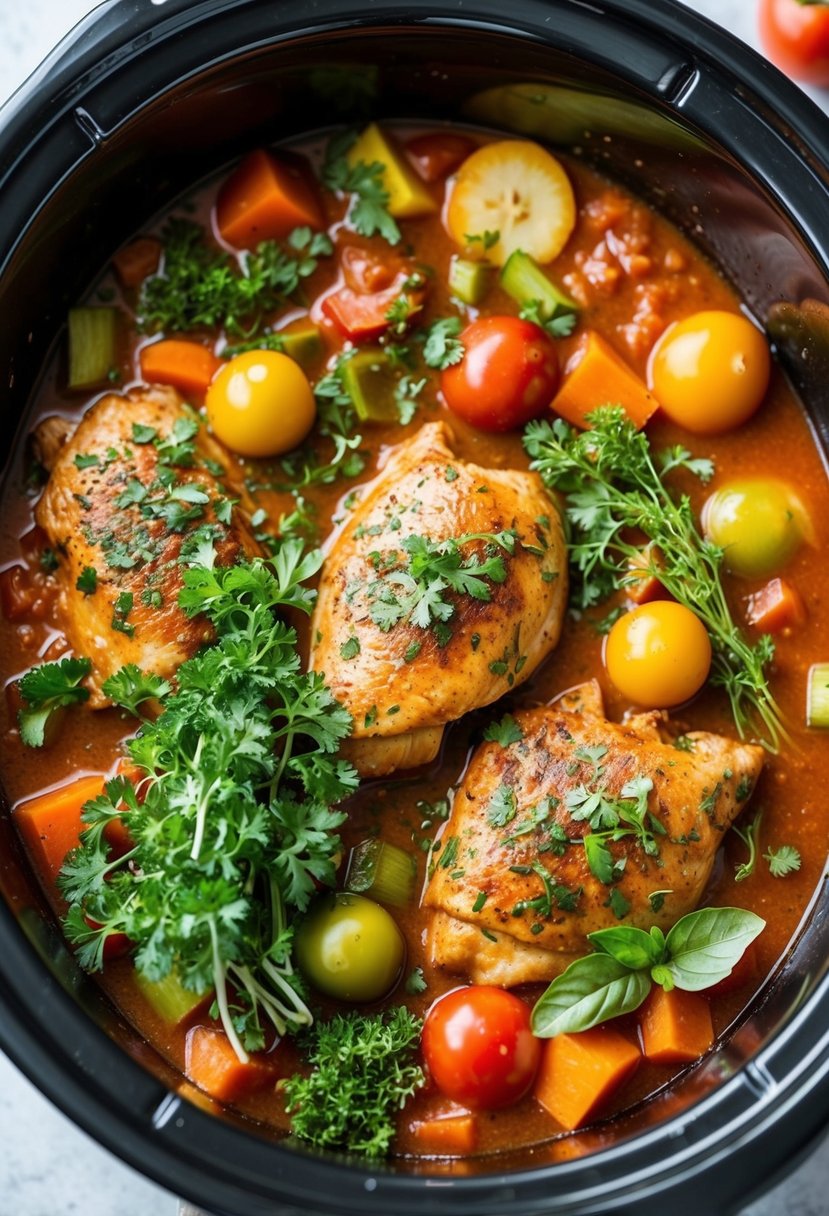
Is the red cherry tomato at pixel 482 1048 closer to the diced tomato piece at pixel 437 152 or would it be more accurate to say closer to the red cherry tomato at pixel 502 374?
the red cherry tomato at pixel 502 374

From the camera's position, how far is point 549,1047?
11.1 ft

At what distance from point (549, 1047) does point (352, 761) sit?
0.92 metres

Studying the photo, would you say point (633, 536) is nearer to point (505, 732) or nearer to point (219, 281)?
point (505, 732)

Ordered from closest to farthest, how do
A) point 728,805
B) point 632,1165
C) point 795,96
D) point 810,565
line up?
point 632,1165
point 795,96
point 728,805
point 810,565

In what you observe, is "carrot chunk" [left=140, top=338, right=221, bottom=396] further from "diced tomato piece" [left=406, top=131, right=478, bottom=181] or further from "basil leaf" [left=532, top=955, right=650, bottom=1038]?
"basil leaf" [left=532, top=955, right=650, bottom=1038]

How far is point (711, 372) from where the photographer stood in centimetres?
361

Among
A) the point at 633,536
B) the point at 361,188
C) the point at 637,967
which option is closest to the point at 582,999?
the point at 637,967

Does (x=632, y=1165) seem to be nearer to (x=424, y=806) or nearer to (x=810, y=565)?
(x=424, y=806)

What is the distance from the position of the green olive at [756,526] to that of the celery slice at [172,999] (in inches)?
75.1

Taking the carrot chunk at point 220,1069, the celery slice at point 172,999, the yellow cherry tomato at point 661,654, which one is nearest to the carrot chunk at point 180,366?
the yellow cherry tomato at point 661,654

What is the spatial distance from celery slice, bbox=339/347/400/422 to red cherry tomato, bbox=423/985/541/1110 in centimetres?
164

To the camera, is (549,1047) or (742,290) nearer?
(549,1047)

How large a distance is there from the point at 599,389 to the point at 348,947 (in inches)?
67.2

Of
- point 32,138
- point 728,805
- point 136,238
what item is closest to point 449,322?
point 136,238
